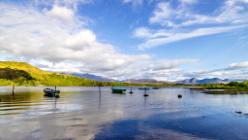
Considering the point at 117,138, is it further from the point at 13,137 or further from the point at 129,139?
the point at 13,137

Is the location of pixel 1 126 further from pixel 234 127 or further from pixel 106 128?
pixel 234 127

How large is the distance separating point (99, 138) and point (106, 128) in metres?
7.46

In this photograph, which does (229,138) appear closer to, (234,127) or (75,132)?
(234,127)

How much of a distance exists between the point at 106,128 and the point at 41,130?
10757mm

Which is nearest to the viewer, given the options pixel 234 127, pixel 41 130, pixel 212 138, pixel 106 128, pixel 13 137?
pixel 13 137

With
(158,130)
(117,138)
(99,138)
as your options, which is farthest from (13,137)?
(158,130)

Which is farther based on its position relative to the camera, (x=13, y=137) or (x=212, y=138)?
(x=212, y=138)

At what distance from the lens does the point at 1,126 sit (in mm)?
40781

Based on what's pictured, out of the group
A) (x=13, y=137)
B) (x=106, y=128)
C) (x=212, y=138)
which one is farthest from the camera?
(x=106, y=128)

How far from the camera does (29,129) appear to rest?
3856 centimetres

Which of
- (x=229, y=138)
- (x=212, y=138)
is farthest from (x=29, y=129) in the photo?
(x=229, y=138)

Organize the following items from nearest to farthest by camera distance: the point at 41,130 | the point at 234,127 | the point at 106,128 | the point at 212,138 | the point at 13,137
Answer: the point at 13,137 < the point at 212,138 < the point at 41,130 < the point at 106,128 < the point at 234,127

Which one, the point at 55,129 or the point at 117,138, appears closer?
the point at 117,138

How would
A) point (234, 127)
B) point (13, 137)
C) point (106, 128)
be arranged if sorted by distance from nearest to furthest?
point (13, 137) → point (106, 128) → point (234, 127)
